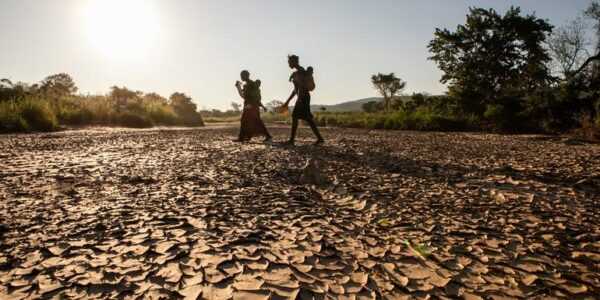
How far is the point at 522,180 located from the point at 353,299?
310 centimetres

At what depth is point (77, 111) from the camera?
14.7 m

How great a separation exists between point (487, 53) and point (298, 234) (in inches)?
821

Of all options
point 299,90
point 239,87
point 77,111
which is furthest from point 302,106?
point 77,111

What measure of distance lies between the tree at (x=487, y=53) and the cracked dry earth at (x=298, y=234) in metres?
15.5

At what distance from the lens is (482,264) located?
1.88 metres

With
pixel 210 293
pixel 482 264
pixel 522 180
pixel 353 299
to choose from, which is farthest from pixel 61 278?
pixel 522 180

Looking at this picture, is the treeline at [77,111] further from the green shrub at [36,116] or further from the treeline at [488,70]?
the treeline at [488,70]

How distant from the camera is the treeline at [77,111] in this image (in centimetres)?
1139

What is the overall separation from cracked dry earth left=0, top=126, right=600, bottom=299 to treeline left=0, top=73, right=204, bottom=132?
8.83 meters

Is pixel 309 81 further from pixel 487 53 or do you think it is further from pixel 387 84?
pixel 387 84

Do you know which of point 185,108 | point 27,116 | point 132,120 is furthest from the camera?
point 185,108

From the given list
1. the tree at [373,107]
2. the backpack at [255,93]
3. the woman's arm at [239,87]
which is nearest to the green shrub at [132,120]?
the woman's arm at [239,87]

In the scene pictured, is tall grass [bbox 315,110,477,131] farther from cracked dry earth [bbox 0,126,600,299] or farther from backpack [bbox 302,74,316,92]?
cracked dry earth [bbox 0,126,600,299]

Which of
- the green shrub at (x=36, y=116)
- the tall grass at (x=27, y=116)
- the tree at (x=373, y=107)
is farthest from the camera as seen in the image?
the tree at (x=373, y=107)
